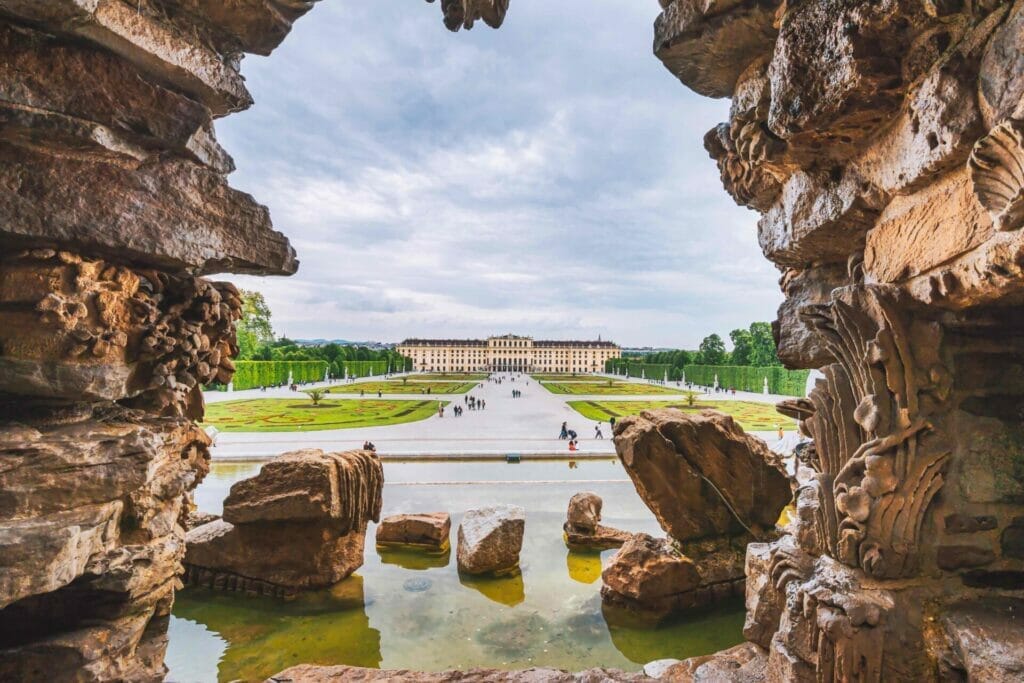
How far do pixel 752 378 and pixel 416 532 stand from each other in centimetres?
3185

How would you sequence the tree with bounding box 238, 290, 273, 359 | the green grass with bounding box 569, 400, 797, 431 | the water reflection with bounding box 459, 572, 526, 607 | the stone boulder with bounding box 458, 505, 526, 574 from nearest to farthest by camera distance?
1. the water reflection with bounding box 459, 572, 526, 607
2. the stone boulder with bounding box 458, 505, 526, 574
3. the green grass with bounding box 569, 400, 797, 431
4. the tree with bounding box 238, 290, 273, 359

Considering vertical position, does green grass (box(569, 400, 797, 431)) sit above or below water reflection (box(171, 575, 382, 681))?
above

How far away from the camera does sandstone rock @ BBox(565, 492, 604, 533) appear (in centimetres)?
758

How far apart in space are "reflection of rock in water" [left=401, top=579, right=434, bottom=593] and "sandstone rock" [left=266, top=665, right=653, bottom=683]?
8.98 feet

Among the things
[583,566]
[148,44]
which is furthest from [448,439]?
[148,44]

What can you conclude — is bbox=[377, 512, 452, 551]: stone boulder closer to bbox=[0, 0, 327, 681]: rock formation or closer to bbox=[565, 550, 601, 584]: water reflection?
bbox=[565, 550, 601, 584]: water reflection

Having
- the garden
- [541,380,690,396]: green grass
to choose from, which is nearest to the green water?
[541,380,690,396]: green grass

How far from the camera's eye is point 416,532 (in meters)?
7.56

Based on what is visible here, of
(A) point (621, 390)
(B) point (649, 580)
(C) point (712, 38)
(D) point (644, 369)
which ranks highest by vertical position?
(C) point (712, 38)

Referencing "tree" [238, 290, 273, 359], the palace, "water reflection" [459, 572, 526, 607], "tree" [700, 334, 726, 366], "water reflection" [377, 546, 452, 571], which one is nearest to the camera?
"water reflection" [459, 572, 526, 607]

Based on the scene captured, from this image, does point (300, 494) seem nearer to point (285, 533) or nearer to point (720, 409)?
point (285, 533)

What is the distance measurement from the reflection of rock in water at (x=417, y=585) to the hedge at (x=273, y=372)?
25.4 meters

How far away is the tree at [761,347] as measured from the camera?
1571 inches

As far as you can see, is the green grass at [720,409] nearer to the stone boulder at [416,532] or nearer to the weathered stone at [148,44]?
the stone boulder at [416,532]
